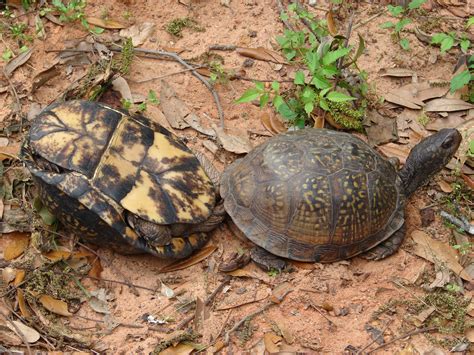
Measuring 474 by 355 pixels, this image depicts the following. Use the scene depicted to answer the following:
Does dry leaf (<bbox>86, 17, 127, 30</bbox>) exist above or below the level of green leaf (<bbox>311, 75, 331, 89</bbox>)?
above

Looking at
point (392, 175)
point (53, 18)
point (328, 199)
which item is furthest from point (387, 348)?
point (53, 18)

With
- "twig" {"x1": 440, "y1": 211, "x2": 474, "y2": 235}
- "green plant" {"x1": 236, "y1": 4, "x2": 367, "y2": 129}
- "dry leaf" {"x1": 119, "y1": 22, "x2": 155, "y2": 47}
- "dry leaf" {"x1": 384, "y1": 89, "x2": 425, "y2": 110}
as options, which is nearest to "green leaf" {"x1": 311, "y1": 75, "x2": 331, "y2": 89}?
"green plant" {"x1": 236, "y1": 4, "x2": 367, "y2": 129}

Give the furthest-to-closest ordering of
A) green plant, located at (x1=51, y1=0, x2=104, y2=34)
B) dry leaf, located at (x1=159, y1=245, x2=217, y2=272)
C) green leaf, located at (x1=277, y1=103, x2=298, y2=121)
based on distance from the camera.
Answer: green plant, located at (x1=51, y1=0, x2=104, y2=34) → green leaf, located at (x1=277, y1=103, x2=298, y2=121) → dry leaf, located at (x1=159, y1=245, x2=217, y2=272)

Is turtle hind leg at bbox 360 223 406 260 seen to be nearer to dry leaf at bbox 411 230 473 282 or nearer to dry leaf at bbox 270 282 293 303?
dry leaf at bbox 411 230 473 282

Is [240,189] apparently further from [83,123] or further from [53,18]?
[53,18]

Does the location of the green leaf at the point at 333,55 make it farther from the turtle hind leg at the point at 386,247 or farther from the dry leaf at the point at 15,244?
the dry leaf at the point at 15,244

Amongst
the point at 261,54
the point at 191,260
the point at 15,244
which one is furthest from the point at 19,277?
the point at 261,54
